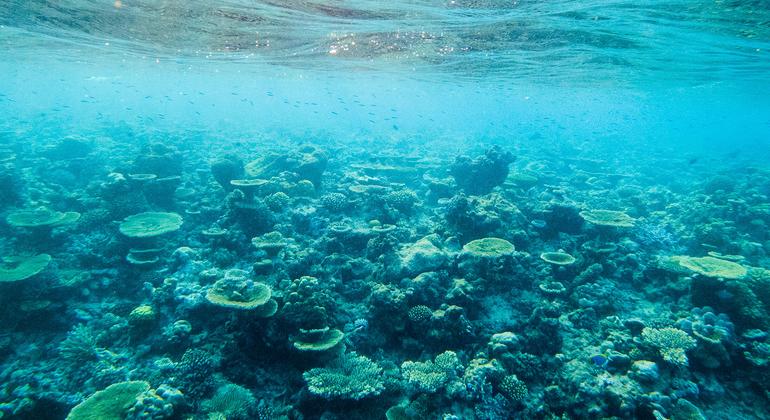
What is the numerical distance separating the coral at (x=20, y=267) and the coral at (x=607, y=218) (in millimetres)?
16957

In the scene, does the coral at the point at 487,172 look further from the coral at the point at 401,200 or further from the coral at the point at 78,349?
the coral at the point at 78,349

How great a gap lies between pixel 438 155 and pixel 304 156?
14762mm

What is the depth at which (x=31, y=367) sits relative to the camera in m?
7.34

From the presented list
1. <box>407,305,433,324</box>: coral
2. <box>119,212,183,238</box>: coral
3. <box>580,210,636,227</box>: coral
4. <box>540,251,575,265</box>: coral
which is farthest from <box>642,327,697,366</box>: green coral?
<box>119,212,183,238</box>: coral

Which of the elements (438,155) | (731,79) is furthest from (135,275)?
(731,79)

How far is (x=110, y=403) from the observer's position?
222 inches

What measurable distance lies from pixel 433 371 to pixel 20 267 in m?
11.4

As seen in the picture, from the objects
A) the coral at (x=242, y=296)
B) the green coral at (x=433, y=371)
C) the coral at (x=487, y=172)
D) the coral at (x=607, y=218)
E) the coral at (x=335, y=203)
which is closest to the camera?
the green coral at (x=433, y=371)

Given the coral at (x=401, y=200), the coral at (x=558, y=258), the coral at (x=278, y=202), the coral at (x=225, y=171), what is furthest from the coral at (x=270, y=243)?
the coral at (x=558, y=258)

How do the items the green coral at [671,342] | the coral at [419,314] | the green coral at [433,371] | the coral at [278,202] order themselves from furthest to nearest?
1. the coral at [278,202]
2. the coral at [419,314]
3. the green coral at [671,342]
4. the green coral at [433,371]

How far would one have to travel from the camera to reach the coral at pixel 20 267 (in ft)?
28.4

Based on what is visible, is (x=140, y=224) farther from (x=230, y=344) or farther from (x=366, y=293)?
(x=366, y=293)

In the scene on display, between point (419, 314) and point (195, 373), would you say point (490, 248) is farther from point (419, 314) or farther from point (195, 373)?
point (195, 373)

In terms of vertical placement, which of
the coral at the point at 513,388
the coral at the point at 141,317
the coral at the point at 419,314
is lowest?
the coral at the point at 141,317
